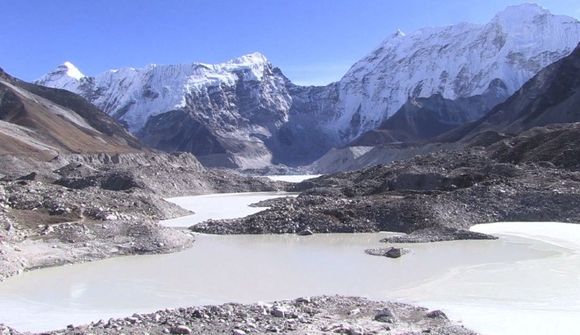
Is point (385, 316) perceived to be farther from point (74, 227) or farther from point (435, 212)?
point (435, 212)

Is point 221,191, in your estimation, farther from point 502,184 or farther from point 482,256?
point 482,256

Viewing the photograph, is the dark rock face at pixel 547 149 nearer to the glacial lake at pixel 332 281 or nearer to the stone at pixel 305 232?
the glacial lake at pixel 332 281

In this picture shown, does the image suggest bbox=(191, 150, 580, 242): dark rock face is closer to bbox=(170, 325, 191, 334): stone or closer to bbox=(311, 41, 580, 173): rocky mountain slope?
bbox=(170, 325, 191, 334): stone

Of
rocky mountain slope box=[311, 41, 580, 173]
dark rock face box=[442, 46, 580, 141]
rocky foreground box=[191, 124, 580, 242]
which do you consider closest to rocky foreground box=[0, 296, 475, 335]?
rocky foreground box=[191, 124, 580, 242]

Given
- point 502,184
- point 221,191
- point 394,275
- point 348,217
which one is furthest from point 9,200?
point 221,191

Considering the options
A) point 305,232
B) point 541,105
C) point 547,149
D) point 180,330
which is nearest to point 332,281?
point 180,330

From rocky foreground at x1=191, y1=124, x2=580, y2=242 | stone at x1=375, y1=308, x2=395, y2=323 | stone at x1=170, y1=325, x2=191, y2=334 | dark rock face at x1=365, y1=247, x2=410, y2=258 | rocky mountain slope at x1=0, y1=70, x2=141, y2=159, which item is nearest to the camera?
stone at x1=170, y1=325, x2=191, y2=334
